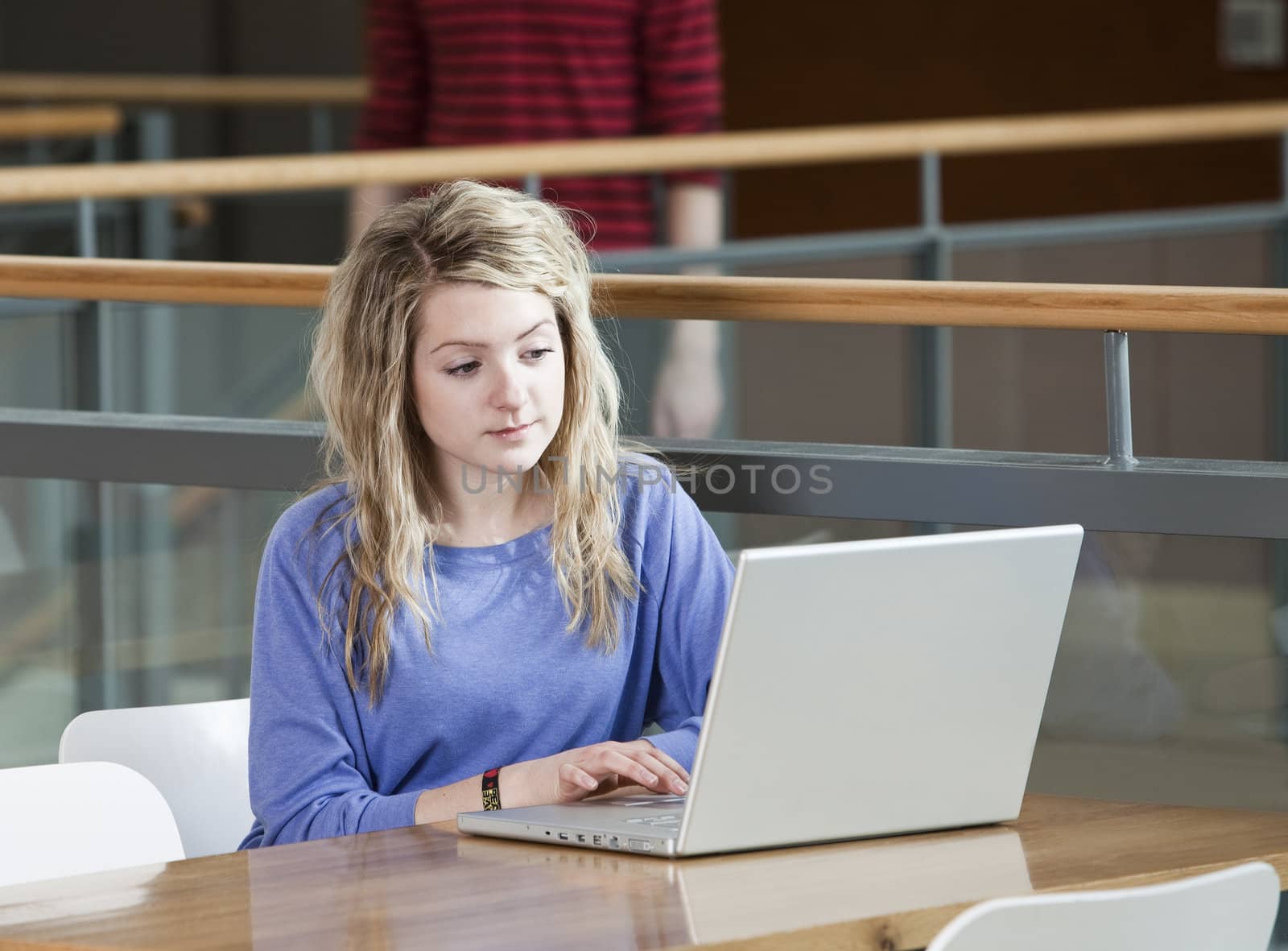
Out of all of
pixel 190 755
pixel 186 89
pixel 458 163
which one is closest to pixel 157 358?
pixel 458 163

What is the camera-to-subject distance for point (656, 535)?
1945 mm

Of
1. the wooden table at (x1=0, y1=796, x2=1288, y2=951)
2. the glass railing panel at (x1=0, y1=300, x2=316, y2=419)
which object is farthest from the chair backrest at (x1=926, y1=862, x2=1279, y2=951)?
the glass railing panel at (x1=0, y1=300, x2=316, y2=419)

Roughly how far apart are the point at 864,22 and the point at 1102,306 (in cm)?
581

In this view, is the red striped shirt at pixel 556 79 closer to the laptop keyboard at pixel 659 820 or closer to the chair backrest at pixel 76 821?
the chair backrest at pixel 76 821

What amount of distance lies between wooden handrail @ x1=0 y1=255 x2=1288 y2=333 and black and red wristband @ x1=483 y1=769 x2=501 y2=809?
2.02ft

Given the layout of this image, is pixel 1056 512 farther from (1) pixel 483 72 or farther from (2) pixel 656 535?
(1) pixel 483 72

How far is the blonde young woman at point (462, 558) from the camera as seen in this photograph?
1.81 metres

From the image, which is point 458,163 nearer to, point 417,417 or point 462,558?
point 417,417

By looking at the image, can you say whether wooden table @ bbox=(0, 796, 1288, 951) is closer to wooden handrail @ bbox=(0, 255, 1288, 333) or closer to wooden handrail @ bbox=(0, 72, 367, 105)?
wooden handrail @ bbox=(0, 255, 1288, 333)

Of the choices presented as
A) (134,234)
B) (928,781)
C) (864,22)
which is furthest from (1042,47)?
(928,781)

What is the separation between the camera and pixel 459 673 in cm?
184

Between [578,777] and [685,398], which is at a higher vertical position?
[685,398]

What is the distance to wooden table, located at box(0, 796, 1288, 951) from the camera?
1.30 metres

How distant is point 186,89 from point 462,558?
6093 millimetres
